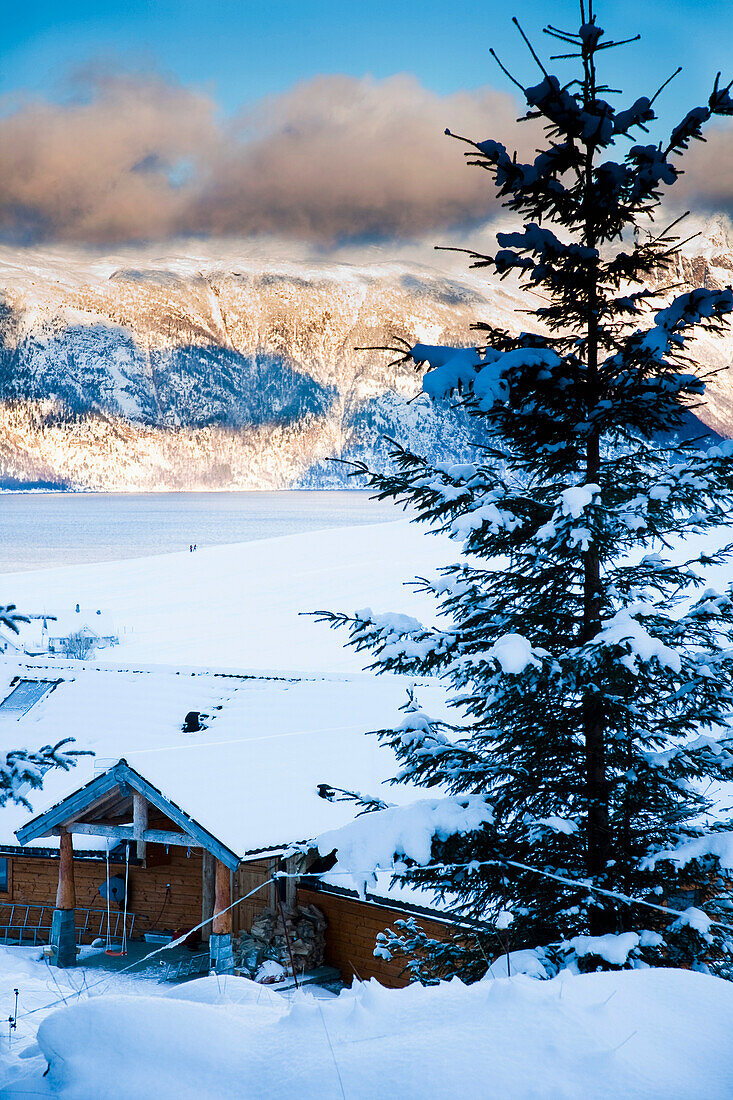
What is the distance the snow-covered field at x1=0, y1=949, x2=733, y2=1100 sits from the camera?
2547mm

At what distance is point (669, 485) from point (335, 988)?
34.9ft

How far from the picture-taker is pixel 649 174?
634cm

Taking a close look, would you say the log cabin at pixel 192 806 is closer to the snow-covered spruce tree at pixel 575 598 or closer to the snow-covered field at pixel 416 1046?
the snow-covered spruce tree at pixel 575 598

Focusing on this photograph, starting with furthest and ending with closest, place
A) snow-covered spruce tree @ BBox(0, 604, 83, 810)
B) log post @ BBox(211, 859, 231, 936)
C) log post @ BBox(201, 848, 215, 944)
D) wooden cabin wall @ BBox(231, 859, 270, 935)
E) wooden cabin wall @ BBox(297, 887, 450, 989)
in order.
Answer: log post @ BBox(201, 848, 215, 944) < wooden cabin wall @ BBox(231, 859, 270, 935) < log post @ BBox(211, 859, 231, 936) < wooden cabin wall @ BBox(297, 887, 450, 989) < snow-covered spruce tree @ BBox(0, 604, 83, 810)

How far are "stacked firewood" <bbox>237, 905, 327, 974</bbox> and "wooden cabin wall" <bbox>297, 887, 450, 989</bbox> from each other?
16 cm

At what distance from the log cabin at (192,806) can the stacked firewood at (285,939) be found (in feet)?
0.61

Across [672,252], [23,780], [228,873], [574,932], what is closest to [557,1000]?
[574,932]

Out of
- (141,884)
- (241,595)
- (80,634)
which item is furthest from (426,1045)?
(241,595)

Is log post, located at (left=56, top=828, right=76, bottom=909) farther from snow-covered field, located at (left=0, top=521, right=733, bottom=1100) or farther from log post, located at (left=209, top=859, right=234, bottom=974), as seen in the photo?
snow-covered field, located at (left=0, top=521, right=733, bottom=1100)

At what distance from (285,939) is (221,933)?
119 cm

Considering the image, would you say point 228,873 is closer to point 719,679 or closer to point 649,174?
→ point 719,679

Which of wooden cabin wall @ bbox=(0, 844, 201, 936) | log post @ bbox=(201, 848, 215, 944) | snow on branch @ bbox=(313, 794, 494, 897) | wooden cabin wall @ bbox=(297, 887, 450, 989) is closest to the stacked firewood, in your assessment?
wooden cabin wall @ bbox=(297, 887, 450, 989)

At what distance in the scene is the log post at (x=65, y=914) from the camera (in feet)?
45.8

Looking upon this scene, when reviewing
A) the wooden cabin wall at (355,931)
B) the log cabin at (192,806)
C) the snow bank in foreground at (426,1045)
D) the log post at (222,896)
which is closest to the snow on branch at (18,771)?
the log cabin at (192,806)
